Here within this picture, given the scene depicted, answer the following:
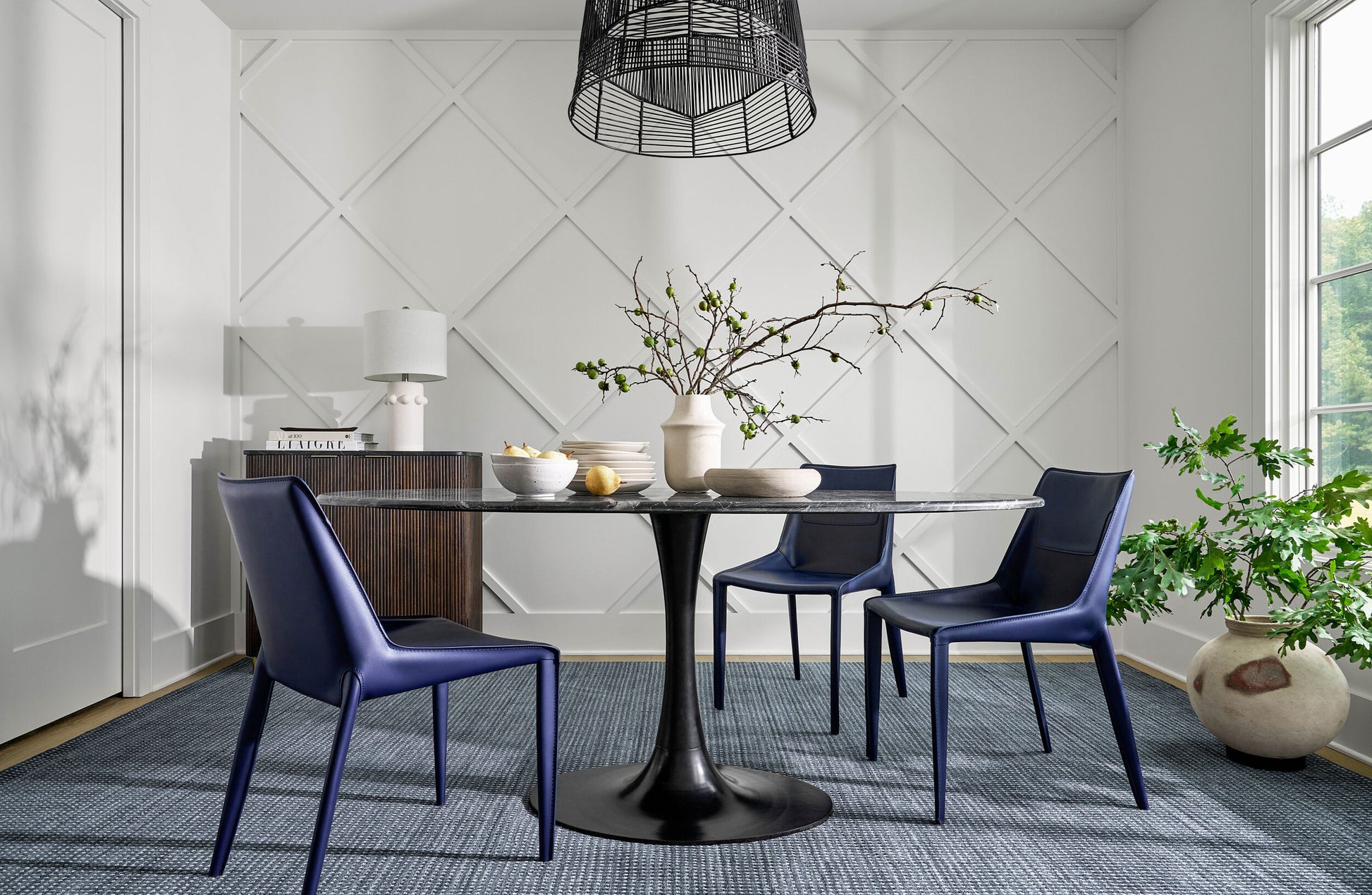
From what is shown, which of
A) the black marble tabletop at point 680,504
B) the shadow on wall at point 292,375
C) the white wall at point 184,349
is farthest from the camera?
the shadow on wall at point 292,375

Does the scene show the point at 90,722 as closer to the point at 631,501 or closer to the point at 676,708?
the point at 676,708

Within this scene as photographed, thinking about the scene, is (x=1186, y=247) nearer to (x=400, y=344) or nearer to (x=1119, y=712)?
(x=1119, y=712)

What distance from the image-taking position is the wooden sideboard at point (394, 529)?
3.24 metres

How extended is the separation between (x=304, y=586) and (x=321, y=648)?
0.37 ft

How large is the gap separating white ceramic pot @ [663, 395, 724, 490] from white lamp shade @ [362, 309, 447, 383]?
5.32 feet

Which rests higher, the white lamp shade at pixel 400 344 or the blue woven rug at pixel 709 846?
the white lamp shade at pixel 400 344

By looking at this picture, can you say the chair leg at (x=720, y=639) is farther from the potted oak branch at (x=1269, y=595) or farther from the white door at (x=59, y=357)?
the white door at (x=59, y=357)

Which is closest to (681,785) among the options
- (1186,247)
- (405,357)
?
(405,357)

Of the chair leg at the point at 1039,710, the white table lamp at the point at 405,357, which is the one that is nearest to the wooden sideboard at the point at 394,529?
the white table lamp at the point at 405,357

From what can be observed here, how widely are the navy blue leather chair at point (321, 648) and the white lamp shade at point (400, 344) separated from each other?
1.73 m

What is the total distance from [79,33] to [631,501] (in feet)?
8.54

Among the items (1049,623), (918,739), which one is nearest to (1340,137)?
(1049,623)

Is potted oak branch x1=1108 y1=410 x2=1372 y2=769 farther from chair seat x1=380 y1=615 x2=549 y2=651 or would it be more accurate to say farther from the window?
chair seat x1=380 y1=615 x2=549 y2=651

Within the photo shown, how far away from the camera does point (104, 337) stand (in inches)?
116
